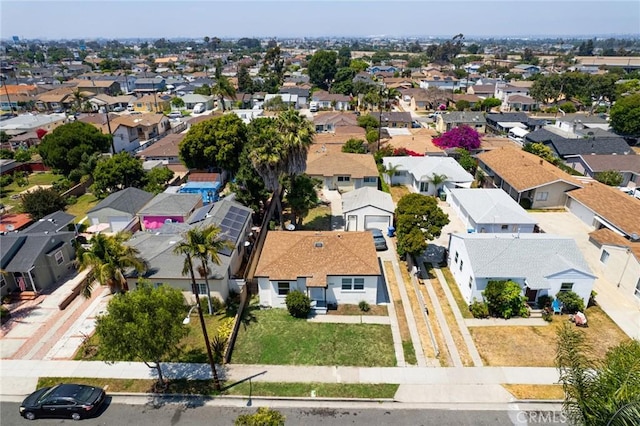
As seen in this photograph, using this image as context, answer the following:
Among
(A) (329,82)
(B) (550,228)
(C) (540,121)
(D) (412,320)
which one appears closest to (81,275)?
(D) (412,320)

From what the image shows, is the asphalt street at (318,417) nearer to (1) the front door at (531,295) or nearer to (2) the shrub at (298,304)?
(2) the shrub at (298,304)

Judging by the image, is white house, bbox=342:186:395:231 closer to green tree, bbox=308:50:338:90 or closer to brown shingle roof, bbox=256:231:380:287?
brown shingle roof, bbox=256:231:380:287

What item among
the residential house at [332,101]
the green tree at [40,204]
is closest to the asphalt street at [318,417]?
the green tree at [40,204]

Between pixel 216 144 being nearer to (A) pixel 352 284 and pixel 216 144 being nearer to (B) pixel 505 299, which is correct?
(A) pixel 352 284

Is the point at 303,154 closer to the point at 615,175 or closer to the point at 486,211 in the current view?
the point at 486,211

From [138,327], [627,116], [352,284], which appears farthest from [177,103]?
[627,116]

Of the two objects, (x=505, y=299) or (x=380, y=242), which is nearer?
(x=505, y=299)
